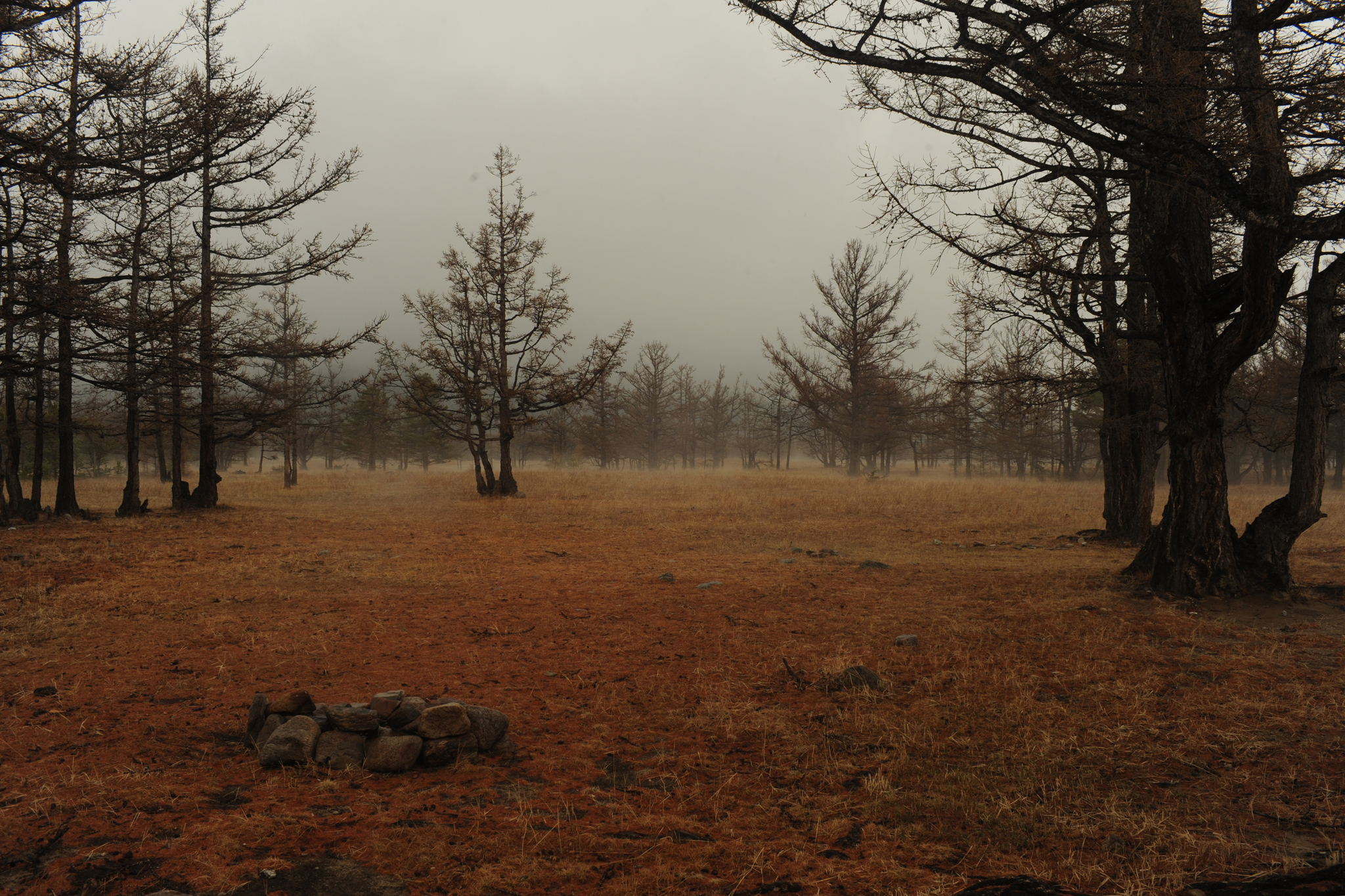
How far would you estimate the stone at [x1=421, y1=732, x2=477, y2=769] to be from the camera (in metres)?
4.46

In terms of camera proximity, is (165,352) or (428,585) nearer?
(428,585)

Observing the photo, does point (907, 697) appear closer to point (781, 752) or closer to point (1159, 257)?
point (781, 752)

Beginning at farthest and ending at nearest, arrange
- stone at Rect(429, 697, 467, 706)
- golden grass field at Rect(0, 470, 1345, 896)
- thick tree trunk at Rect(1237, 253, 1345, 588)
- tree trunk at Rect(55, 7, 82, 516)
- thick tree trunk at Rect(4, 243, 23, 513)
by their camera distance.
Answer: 1. thick tree trunk at Rect(4, 243, 23, 513)
2. tree trunk at Rect(55, 7, 82, 516)
3. thick tree trunk at Rect(1237, 253, 1345, 588)
4. stone at Rect(429, 697, 467, 706)
5. golden grass field at Rect(0, 470, 1345, 896)

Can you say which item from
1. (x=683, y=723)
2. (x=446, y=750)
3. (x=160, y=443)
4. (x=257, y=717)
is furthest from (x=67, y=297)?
(x=160, y=443)

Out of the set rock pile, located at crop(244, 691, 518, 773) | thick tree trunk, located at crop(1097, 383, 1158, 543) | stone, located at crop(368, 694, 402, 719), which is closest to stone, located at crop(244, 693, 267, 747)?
rock pile, located at crop(244, 691, 518, 773)

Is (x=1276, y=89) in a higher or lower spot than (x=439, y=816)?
higher

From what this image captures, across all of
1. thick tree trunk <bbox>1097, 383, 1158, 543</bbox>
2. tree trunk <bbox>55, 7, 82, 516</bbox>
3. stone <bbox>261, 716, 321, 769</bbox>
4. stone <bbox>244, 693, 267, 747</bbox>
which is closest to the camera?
stone <bbox>261, 716, 321, 769</bbox>

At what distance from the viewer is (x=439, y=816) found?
12.2 feet

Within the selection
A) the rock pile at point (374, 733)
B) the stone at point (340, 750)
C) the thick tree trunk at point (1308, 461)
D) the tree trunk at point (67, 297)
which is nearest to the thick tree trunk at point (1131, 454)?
the thick tree trunk at point (1308, 461)

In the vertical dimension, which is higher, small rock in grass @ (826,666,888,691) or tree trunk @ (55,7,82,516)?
tree trunk @ (55,7,82,516)

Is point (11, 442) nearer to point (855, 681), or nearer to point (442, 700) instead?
point (442, 700)

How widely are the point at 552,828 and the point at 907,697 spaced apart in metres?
3.15

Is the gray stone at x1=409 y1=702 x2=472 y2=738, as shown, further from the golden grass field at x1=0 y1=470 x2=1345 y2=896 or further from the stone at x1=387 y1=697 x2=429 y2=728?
the golden grass field at x1=0 y1=470 x2=1345 y2=896

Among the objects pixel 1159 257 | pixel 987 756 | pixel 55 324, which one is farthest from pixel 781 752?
pixel 55 324
